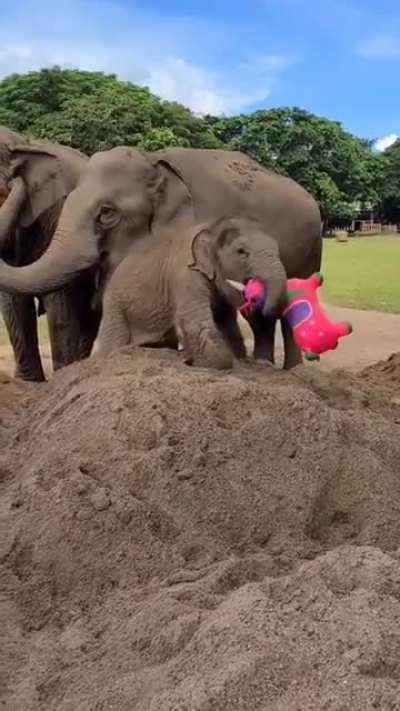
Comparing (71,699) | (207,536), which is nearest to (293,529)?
(207,536)

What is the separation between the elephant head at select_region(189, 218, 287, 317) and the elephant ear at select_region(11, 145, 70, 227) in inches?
54.6

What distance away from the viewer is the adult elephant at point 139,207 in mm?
5641

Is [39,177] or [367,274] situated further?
[367,274]

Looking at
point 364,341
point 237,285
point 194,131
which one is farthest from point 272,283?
point 194,131

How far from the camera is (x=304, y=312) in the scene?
5355 millimetres

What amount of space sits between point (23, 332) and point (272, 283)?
258cm

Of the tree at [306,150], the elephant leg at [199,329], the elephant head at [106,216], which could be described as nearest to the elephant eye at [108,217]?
the elephant head at [106,216]

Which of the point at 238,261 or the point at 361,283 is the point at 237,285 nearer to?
the point at 238,261

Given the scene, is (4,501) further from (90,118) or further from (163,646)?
(90,118)

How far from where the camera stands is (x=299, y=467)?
11.8ft

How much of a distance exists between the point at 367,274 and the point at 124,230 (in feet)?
54.2

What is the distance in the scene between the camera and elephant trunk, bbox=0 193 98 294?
5.62 metres

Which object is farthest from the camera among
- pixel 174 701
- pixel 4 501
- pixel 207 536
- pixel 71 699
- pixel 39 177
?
pixel 39 177

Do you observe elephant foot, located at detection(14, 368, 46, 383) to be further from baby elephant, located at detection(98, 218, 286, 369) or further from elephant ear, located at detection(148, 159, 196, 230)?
elephant ear, located at detection(148, 159, 196, 230)
